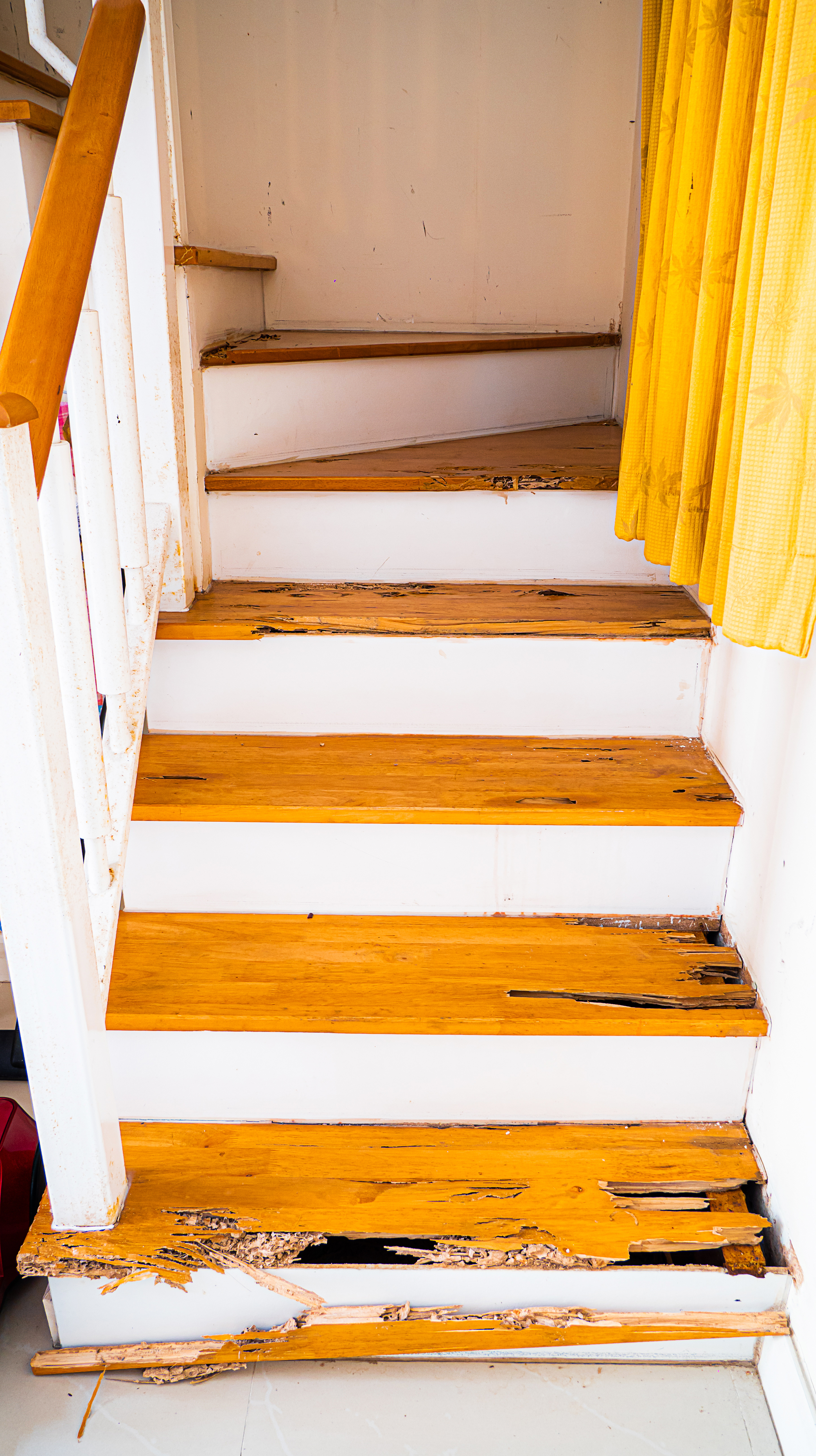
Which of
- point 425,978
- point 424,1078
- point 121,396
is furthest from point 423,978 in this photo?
Result: point 121,396

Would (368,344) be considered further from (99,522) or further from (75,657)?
(75,657)

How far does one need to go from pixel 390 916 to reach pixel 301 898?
14 centimetres

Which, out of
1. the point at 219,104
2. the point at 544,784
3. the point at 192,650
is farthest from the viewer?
the point at 219,104

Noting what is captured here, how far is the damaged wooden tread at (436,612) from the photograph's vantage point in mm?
1500

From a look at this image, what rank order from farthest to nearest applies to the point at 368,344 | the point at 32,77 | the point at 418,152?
the point at 418,152
the point at 32,77
the point at 368,344

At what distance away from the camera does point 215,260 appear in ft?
5.44

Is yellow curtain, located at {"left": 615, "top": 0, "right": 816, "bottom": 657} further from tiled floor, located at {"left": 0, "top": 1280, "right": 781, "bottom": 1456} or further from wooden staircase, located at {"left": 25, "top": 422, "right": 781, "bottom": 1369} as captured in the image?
tiled floor, located at {"left": 0, "top": 1280, "right": 781, "bottom": 1456}

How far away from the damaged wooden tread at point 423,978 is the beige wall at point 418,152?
1.74 m

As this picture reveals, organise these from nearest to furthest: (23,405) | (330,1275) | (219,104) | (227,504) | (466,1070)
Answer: (23,405) < (330,1275) < (466,1070) < (227,504) < (219,104)

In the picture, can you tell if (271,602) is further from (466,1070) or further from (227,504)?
(466,1070)

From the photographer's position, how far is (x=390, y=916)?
4.69 ft

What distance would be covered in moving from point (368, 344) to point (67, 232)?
1.04 m

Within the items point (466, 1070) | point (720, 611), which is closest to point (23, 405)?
point (720, 611)

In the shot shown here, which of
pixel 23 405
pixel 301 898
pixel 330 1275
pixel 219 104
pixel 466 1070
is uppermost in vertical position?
pixel 219 104
